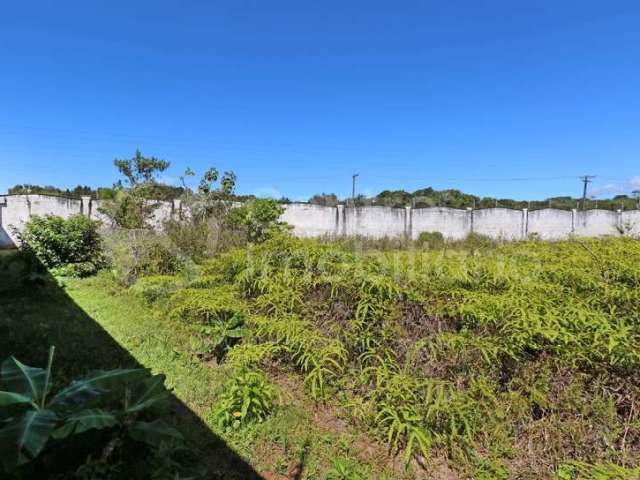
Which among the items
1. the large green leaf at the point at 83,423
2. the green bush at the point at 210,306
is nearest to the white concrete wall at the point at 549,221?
the green bush at the point at 210,306

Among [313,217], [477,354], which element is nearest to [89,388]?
[477,354]

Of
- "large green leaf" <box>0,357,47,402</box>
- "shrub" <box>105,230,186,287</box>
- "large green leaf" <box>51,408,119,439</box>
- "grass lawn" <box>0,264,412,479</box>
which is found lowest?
"grass lawn" <box>0,264,412,479</box>

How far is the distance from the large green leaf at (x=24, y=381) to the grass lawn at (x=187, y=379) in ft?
2.73

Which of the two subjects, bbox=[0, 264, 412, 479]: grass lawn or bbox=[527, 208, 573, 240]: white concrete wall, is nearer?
bbox=[0, 264, 412, 479]: grass lawn

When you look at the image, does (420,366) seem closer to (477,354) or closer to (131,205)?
(477,354)

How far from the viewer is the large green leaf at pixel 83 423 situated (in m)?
1.73

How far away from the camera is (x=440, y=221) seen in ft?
58.1

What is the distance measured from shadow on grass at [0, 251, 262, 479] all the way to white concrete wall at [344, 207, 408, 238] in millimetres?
12292

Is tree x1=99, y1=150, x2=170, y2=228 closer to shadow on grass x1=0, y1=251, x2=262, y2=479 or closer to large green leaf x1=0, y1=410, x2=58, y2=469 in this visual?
shadow on grass x1=0, y1=251, x2=262, y2=479

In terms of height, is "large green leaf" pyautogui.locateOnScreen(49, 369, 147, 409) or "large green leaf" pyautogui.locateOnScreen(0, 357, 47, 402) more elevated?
"large green leaf" pyautogui.locateOnScreen(0, 357, 47, 402)

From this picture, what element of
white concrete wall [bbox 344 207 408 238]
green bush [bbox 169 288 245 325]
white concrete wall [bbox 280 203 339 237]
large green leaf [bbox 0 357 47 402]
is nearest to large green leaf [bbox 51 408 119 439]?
large green leaf [bbox 0 357 47 402]

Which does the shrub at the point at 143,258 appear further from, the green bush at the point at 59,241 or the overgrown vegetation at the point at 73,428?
the overgrown vegetation at the point at 73,428

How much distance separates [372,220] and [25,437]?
53.2 feet

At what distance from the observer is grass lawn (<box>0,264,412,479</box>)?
2.27m
